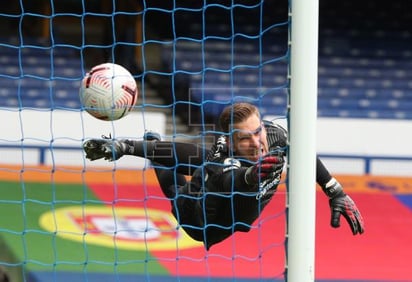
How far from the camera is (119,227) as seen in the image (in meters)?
6.70

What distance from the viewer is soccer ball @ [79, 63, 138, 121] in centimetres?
370

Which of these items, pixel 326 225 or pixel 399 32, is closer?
pixel 326 225

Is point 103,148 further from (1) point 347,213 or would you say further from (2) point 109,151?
(1) point 347,213

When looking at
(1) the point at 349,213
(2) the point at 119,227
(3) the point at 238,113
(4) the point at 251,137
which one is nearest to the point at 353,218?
(1) the point at 349,213

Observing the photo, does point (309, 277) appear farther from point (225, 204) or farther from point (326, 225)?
point (326, 225)

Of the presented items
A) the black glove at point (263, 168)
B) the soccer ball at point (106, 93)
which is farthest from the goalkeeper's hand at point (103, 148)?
the black glove at point (263, 168)

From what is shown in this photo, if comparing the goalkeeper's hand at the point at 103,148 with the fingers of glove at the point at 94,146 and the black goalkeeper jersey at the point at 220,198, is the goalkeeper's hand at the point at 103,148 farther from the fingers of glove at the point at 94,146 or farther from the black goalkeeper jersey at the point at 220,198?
the black goalkeeper jersey at the point at 220,198

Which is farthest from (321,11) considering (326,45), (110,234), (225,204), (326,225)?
(225,204)

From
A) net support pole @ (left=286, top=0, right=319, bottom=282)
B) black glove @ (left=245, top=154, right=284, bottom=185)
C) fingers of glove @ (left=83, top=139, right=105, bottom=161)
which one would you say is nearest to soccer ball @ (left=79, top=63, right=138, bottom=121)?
fingers of glove @ (left=83, top=139, right=105, bottom=161)

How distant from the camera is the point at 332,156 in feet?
31.0

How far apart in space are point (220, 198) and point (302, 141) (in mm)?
1029

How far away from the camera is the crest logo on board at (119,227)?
6.32m

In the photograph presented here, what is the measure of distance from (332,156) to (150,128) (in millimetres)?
2373

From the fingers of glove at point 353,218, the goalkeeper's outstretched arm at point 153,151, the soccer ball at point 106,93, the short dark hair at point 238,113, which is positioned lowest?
the fingers of glove at point 353,218
